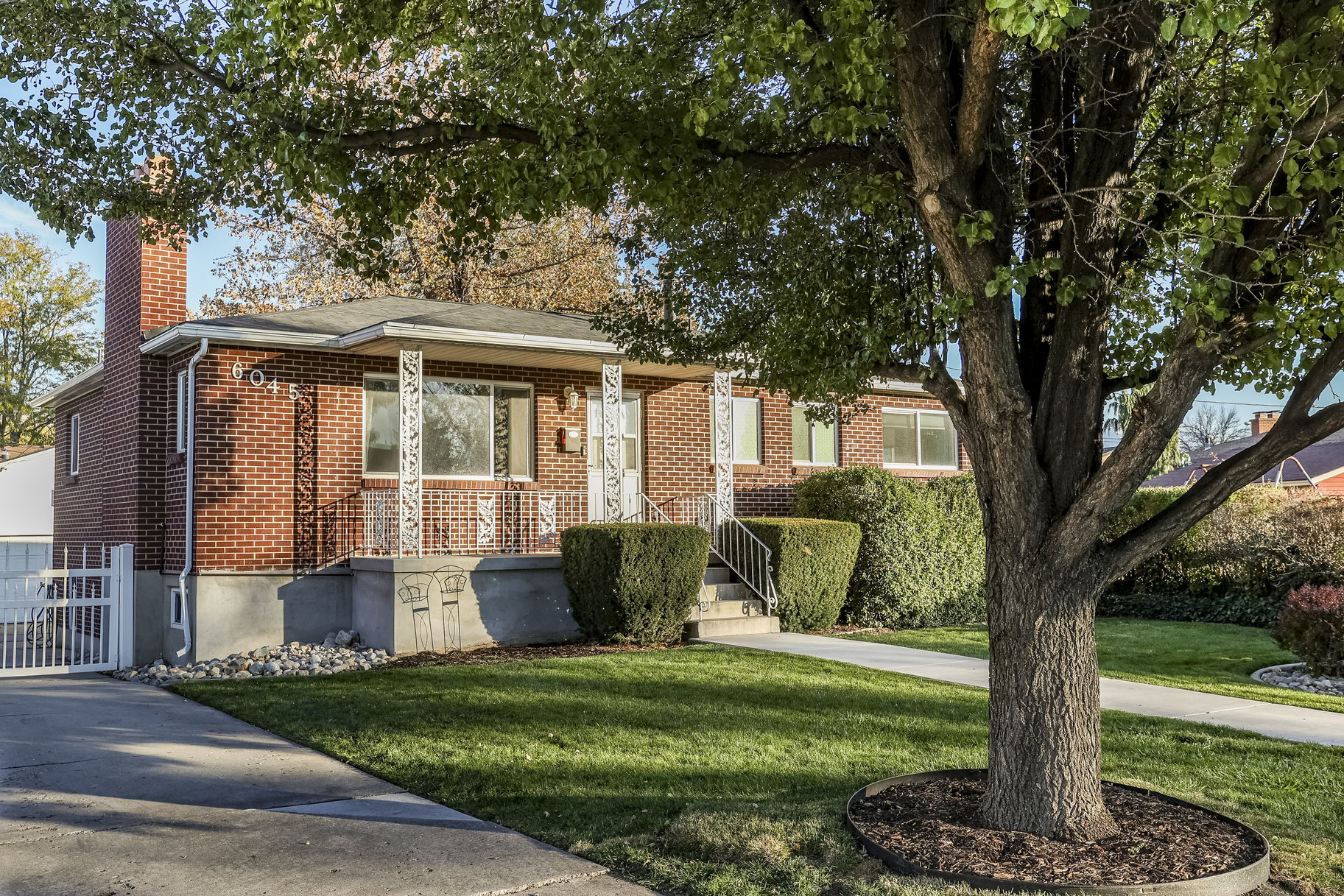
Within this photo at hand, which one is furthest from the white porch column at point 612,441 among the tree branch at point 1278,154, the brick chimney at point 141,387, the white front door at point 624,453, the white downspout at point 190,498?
the tree branch at point 1278,154

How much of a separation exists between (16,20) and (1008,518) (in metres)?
6.00

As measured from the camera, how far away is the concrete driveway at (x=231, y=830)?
15.5 ft

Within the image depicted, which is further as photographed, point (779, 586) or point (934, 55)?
point (779, 586)

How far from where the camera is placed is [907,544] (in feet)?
50.5

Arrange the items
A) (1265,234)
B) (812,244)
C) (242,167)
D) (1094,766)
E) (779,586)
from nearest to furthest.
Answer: (1265,234)
(1094,766)
(242,167)
(812,244)
(779,586)

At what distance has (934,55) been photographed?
4641 mm

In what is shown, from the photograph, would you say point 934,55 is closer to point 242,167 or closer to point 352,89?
point 352,89

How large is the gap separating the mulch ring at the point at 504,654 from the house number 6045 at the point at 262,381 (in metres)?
3.70

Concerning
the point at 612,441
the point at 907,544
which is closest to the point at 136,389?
the point at 612,441

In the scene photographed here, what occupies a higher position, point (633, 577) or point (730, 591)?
point (633, 577)

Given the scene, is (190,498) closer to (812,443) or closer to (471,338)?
(471,338)

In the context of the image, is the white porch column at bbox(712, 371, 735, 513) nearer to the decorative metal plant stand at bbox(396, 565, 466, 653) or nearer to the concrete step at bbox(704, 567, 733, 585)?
the concrete step at bbox(704, 567, 733, 585)

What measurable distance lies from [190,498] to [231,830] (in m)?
7.92

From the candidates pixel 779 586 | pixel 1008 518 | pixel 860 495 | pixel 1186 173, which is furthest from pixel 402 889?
pixel 860 495
